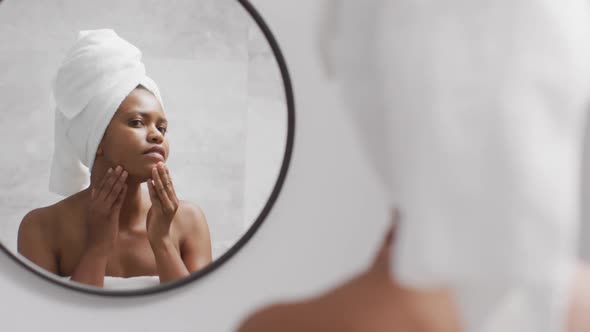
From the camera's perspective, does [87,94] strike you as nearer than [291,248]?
Yes

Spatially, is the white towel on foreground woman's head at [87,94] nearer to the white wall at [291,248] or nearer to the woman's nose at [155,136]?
the woman's nose at [155,136]

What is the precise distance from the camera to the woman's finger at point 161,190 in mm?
1283

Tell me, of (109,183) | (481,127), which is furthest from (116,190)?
(481,127)

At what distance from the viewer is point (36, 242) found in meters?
1.30

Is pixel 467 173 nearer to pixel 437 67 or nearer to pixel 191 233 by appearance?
pixel 437 67

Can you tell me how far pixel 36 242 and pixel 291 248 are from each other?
497 millimetres

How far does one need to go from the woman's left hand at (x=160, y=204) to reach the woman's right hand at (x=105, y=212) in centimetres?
6

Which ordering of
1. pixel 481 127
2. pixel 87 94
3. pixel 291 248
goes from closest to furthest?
1. pixel 481 127
2. pixel 87 94
3. pixel 291 248

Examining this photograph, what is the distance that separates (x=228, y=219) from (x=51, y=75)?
0.43 m

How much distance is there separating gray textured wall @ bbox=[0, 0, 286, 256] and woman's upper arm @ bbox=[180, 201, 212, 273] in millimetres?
17

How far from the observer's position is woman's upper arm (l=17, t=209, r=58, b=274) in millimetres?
1293

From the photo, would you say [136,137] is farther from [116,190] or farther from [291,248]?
[291,248]

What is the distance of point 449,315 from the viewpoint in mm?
431

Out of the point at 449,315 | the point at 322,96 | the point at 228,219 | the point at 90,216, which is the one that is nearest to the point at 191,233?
the point at 228,219
